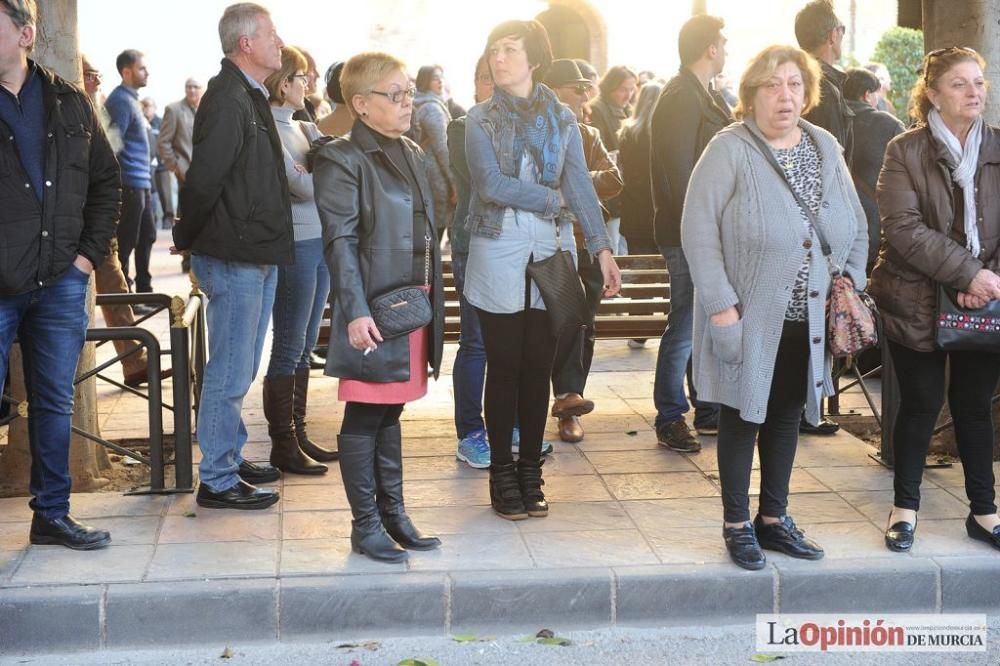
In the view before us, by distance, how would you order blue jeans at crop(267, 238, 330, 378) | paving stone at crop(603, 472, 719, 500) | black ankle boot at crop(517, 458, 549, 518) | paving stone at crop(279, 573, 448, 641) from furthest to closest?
blue jeans at crop(267, 238, 330, 378), paving stone at crop(603, 472, 719, 500), black ankle boot at crop(517, 458, 549, 518), paving stone at crop(279, 573, 448, 641)

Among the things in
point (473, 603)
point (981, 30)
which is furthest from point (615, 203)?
point (473, 603)

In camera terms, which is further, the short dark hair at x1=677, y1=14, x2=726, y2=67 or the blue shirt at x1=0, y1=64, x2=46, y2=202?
the short dark hair at x1=677, y1=14, x2=726, y2=67

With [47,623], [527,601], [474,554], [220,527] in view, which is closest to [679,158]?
[474,554]

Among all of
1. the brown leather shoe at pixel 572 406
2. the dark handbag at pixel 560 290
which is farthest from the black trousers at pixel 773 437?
the brown leather shoe at pixel 572 406

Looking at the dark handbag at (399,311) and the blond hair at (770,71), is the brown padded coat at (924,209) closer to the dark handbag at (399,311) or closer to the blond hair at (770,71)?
the blond hair at (770,71)

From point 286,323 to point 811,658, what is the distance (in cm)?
286

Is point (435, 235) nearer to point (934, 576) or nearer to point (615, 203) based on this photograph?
point (934, 576)

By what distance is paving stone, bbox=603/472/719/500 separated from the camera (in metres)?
5.84

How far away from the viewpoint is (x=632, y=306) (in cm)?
793

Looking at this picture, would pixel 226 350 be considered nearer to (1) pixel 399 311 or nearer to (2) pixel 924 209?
(1) pixel 399 311

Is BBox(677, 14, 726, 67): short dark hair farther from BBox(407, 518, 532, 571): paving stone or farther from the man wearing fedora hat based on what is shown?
BBox(407, 518, 532, 571): paving stone

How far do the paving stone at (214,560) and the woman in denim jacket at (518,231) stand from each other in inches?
40.5

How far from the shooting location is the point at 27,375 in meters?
4.97

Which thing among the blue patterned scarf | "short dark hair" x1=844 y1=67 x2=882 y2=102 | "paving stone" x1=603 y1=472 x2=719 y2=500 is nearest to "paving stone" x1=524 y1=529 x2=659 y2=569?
"paving stone" x1=603 y1=472 x2=719 y2=500
